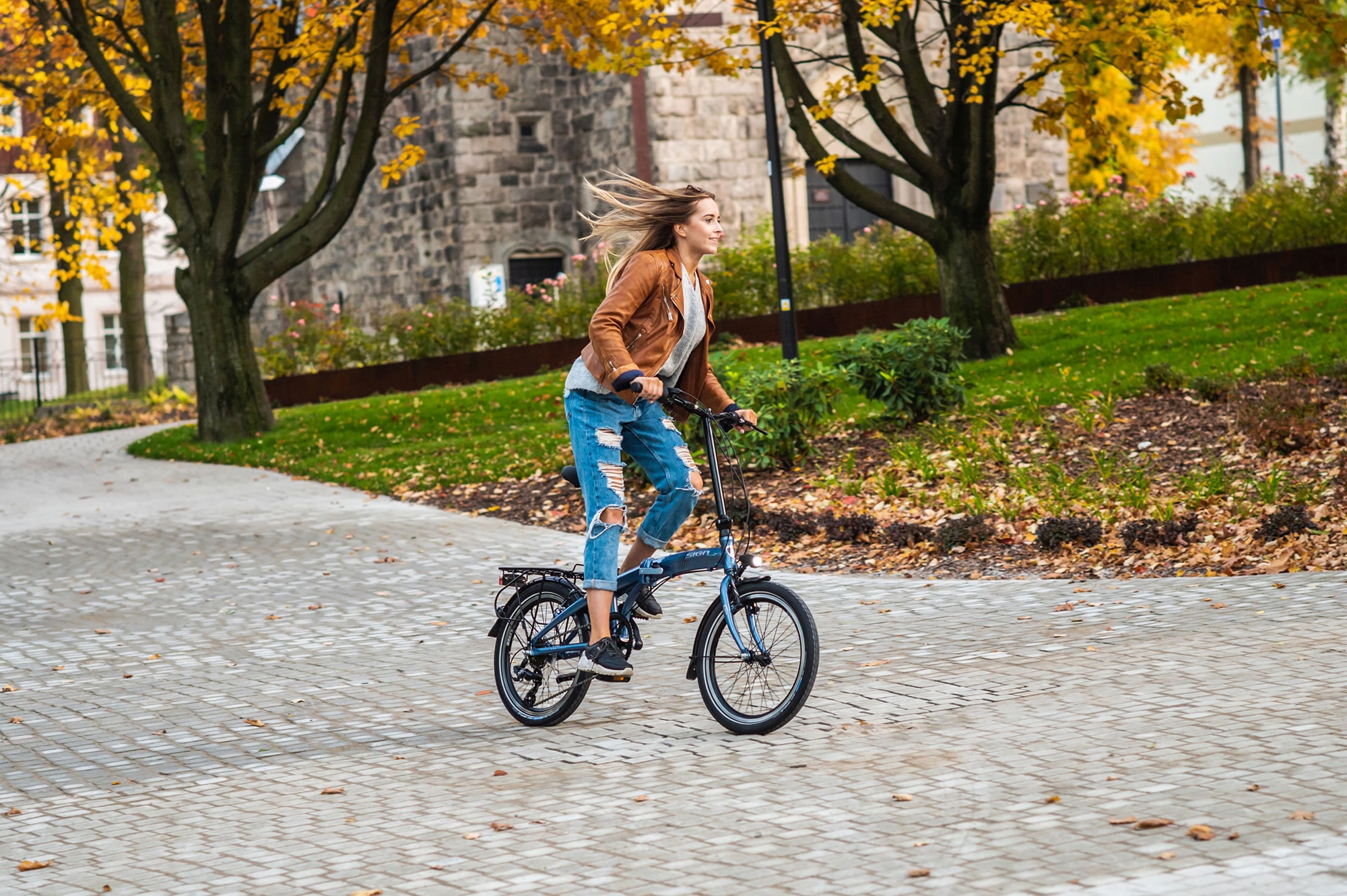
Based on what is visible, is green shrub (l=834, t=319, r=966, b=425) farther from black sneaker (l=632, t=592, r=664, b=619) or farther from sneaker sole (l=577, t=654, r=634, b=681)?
sneaker sole (l=577, t=654, r=634, b=681)

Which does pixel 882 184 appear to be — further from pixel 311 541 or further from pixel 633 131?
pixel 311 541

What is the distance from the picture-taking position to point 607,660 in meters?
5.98

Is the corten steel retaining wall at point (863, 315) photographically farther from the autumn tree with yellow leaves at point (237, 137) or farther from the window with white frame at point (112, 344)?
the window with white frame at point (112, 344)

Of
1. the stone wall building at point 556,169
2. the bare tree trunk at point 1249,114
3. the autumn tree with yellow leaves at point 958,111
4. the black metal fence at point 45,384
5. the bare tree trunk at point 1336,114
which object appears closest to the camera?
the autumn tree with yellow leaves at point 958,111

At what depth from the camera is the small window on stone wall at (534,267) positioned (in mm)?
29219

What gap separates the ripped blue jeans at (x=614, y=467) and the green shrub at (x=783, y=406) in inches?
233

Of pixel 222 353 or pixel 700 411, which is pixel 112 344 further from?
pixel 700 411

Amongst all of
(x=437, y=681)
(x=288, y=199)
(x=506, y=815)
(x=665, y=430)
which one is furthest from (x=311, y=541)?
(x=288, y=199)

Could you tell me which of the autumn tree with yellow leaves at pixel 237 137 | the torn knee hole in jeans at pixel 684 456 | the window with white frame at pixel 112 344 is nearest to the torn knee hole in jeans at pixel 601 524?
the torn knee hole in jeans at pixel 684 456

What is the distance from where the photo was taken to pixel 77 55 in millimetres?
21250

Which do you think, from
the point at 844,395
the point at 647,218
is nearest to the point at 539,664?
the point at 647,218

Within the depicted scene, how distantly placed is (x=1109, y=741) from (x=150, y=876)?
3.10 metres

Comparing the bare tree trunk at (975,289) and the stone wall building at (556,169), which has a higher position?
the stone wall building at (556,169)

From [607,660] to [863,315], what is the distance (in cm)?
1744
